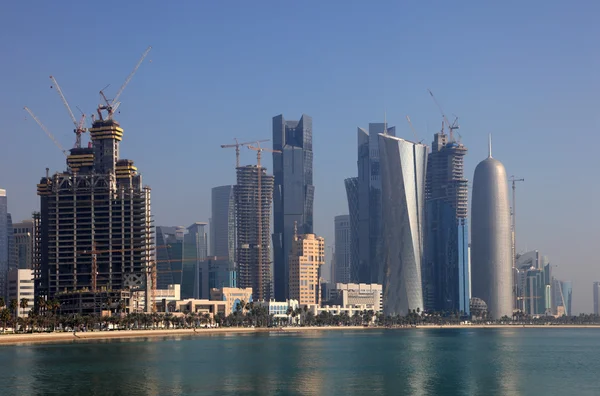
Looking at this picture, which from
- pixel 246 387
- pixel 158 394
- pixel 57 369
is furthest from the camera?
pixel 57 369

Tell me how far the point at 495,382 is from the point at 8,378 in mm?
80549

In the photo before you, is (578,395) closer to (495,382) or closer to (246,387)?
(495,382)

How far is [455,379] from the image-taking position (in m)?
162

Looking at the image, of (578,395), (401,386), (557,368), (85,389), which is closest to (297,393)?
(401,386)

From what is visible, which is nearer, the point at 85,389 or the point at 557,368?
→ the point at 85,389

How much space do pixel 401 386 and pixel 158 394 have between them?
38.5 m

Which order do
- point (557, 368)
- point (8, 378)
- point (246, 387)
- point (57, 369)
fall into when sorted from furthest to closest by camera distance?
point (557, 368) → point (57, 369) → point (8, 378) → point (246, 387)

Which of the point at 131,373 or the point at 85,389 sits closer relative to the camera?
the point at 85,389

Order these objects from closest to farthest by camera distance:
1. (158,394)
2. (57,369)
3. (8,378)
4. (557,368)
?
(158,394) → (8,378) → (57,369) → (557,368)

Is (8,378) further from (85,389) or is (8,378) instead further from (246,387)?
(246,387)

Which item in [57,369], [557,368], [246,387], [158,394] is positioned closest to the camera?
[158,394]

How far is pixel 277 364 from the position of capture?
190 meters

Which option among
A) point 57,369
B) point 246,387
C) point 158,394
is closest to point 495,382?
point 246,387

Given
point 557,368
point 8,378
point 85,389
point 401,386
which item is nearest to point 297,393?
point 401,386
